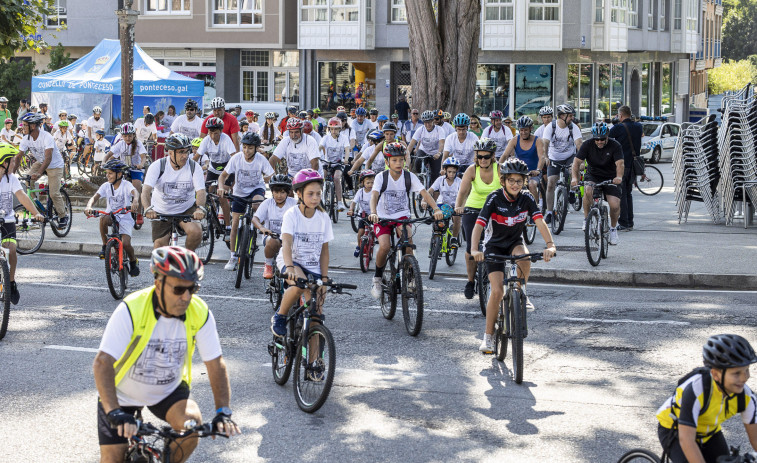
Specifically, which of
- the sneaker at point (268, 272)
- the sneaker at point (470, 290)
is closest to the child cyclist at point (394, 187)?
the sneaker at point (470, 290)

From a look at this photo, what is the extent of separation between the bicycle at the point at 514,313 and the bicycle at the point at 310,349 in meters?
1.45

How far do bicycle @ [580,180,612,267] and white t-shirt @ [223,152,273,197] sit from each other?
4.33 m

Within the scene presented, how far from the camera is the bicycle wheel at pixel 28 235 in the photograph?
15.7 meters

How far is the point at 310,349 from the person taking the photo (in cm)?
739

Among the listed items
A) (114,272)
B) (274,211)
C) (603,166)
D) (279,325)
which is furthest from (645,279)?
(279,325)

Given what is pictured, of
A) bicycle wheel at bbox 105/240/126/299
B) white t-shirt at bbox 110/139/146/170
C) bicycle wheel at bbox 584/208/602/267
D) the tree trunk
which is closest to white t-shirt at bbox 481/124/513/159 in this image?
the tree trunk

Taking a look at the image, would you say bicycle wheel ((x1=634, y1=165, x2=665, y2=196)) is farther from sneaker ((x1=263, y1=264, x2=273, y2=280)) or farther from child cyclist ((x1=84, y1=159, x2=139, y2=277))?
sneaker ((x1=263, y1=264, x2=273, y2=280))

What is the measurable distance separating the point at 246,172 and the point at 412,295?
441cm

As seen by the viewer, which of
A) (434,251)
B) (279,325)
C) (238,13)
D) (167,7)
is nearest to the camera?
(279,325)

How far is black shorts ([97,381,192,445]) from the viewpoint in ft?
14.9

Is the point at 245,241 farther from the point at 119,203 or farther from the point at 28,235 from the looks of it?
the point at 28,235

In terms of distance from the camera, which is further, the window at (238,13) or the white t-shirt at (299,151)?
the window at (238,13)

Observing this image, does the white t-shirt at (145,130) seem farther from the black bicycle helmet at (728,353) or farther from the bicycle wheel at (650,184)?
the black bicycle helmet at (728,353)

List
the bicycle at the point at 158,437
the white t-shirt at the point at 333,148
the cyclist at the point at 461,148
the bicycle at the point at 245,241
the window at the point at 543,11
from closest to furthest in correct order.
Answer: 1. the bicycle at the point at 158,437
2. the bicycle at the point at 245,241
3. the cyclist at the point at 461,148
4. the white t-shirt at the point at 333,148
5. the window at the point at 543,11
